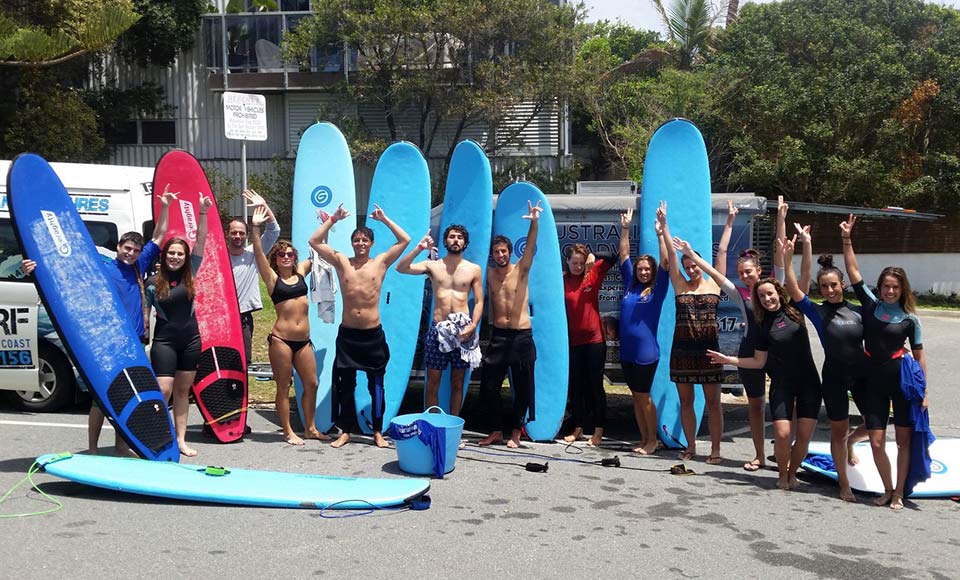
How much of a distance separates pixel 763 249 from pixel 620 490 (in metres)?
3.48

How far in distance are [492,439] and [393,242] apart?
192 cm

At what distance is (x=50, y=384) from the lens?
25.2 ft

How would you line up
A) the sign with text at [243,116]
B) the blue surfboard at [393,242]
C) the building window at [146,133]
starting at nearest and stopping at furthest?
the blue surfboard at [393,242] → the sign with text at [243,116] → the building window at [146,133]

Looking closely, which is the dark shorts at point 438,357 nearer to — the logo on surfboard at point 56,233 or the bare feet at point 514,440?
the bare feet at point 514,440

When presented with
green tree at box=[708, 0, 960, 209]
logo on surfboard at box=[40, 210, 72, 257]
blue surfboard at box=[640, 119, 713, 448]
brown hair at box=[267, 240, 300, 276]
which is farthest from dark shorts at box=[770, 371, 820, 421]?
green tree at box=[708, 0, 960, 209]

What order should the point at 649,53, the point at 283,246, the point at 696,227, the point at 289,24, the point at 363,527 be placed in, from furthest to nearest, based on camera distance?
the point at 649,53 → the point at 289,24 → the point at 696,227 → the point at 283,246 → the point at 363,527

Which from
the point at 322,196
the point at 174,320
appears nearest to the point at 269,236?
the point at 322,196

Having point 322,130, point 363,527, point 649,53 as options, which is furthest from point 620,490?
point 649,53

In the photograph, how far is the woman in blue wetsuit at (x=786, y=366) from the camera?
580 centimetres

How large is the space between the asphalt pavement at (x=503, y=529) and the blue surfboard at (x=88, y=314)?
51 centimetres

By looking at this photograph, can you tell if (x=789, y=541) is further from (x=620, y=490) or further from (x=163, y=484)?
(x=163, y=484)

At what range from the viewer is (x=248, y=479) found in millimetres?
5512

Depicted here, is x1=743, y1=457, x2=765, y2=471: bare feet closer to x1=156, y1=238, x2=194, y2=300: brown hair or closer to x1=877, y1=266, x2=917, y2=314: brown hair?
x1=877, y1=266, x2=917, y2=314: brown hair

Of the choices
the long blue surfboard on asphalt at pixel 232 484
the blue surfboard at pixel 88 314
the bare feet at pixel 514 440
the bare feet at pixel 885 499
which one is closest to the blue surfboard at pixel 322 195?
the bare feet at pixel 514 440
